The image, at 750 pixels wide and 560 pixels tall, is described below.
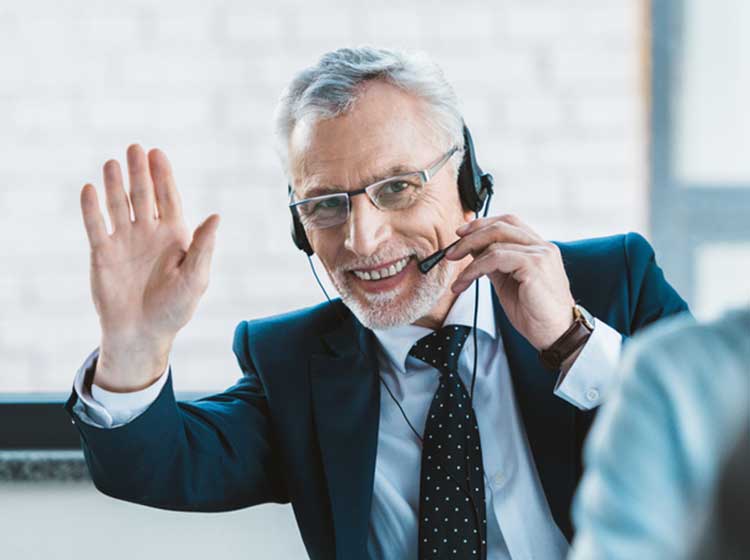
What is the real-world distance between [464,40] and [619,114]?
37cm

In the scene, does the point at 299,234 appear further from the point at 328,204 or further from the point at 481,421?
the point at 481,421

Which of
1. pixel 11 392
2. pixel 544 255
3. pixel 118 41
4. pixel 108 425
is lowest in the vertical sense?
pixel 11 392

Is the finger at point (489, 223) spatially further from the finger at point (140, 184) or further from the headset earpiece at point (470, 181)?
the finger at point (140, 184)

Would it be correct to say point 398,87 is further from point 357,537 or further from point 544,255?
point 357,537

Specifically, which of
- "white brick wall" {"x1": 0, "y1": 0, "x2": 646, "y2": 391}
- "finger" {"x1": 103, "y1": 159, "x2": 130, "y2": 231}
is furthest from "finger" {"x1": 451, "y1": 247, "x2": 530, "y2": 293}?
"white brick wall" {"x1": 0, "y1": 0, "x2": 646, "y2": 391}

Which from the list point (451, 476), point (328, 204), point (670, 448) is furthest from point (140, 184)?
point (670, 448)

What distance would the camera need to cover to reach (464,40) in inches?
88.1

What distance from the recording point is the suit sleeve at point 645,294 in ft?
5.21

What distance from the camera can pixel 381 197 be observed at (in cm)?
154

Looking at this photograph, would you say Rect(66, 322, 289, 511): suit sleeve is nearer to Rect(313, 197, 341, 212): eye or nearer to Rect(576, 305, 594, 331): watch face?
Rect(313, 197, 341, 212): eye

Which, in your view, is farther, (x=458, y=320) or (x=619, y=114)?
(x=619, y=114)

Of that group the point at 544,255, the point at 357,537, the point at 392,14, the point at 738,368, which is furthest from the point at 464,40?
the point at 738,368

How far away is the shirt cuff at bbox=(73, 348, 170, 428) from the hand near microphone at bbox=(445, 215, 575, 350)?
1.43ft

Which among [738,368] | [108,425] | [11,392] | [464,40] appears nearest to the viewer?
[738,368]
